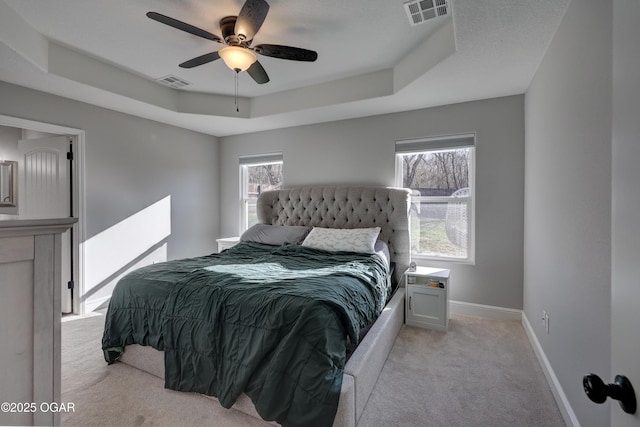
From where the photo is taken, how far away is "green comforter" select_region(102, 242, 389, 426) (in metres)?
1.56

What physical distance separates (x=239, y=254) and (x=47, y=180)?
249 cm

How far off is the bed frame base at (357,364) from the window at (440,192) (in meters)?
1.22

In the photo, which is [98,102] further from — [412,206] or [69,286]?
[412,206]

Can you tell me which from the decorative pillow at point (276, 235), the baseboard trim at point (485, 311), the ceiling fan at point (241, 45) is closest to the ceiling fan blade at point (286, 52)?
the ceiling fan at point (241, 45)

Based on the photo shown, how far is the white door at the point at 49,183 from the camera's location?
3.44 m

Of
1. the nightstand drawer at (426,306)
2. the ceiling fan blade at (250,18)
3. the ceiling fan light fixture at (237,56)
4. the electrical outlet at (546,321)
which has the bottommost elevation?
the nightstand drawer at (426,306)

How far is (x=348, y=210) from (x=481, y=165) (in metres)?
1.63

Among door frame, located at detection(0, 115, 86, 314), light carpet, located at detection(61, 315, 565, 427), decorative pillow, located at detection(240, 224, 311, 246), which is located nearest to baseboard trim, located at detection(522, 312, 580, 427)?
light carpet, located at detection(61, 315, 565, 427)

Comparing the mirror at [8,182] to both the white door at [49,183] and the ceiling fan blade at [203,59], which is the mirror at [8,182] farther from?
the ceiling fan blade at [203,59]

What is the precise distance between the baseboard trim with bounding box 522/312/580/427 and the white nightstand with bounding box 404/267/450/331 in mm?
720

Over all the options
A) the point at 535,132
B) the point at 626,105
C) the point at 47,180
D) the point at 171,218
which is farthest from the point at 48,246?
the point at 171,218

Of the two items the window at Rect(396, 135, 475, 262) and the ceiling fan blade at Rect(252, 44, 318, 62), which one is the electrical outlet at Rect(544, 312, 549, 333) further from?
the ceiling fan blade at Rect(252, 44, 318, 62)

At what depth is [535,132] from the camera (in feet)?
8.74

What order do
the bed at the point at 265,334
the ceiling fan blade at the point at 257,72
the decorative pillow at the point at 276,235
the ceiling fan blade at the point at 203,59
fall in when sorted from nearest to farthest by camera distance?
the bed at the point at 265,334, the ceiling fan blade at the point at 203,59, the ceiling fan blade at the point at 257,72, the decorative pillow at the point at 276,235
